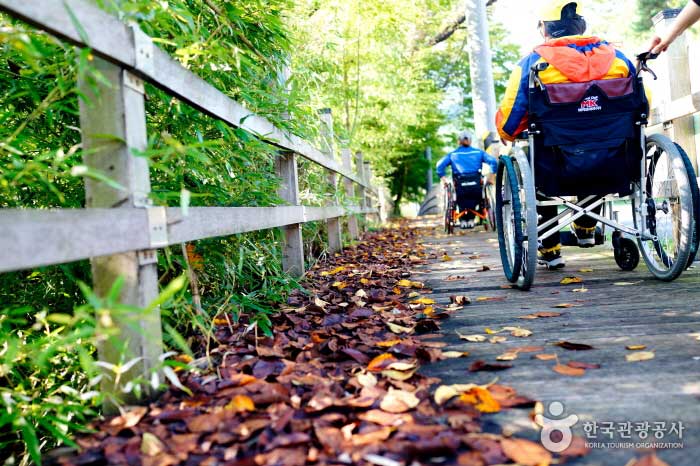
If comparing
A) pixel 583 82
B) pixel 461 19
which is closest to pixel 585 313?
pixel 583 82

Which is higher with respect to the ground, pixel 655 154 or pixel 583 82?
pixel 583 82

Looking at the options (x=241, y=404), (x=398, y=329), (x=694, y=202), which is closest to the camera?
(x=241, y=404)

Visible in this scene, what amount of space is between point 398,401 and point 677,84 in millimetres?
3196

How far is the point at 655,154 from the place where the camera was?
2947 millimetres

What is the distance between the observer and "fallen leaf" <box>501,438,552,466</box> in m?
1.07

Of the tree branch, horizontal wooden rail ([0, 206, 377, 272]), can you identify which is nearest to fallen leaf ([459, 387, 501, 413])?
horizontal wooden rail ([0, 206, 377, 272])

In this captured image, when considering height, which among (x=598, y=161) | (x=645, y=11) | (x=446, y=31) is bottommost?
(x=598, y=161)

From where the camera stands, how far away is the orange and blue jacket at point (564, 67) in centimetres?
290

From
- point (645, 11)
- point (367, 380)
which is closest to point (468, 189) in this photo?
point (367, 380)

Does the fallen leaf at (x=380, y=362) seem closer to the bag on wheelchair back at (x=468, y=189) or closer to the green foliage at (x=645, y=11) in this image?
the bag on wheelchair back at (x=468, y=189)

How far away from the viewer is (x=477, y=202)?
8.34 meters

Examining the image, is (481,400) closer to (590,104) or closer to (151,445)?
(151,445)

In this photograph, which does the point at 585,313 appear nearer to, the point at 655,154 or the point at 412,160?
the point at 655,154

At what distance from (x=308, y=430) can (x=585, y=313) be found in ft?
4.88
